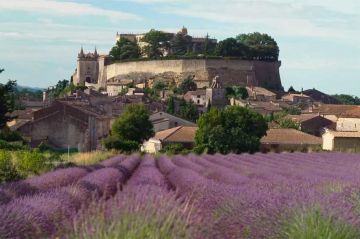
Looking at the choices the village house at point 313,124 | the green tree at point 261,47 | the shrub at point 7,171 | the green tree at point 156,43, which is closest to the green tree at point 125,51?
the green tree at point 156,43

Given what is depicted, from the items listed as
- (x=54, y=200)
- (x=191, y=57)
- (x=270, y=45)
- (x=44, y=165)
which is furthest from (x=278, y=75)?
(x=54, y=200)

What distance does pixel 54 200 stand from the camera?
25.9ft

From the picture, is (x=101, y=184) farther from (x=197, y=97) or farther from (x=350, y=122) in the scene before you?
(x=197, y=97)

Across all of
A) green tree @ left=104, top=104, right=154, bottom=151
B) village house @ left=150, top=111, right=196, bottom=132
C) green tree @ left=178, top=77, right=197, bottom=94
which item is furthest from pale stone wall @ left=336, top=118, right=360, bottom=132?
green tree @ left=178, top=77, right=197, bottom=94

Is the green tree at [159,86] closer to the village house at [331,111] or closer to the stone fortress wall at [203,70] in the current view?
the stone fortress wall at [203,70]

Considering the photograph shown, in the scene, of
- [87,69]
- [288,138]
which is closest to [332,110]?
[288,138]

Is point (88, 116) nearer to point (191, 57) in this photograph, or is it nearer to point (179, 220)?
point (179, 220)

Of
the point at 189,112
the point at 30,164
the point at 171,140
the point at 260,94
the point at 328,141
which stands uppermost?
the point at 260,94

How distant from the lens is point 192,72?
12225 centimetres

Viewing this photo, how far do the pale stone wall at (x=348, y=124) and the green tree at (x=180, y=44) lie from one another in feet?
208

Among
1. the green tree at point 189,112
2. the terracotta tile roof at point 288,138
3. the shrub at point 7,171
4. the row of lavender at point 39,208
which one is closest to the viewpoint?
the row of lavender at point 39,208

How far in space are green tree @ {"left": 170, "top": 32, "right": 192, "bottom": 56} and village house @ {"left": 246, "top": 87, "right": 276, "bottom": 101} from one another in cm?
2157

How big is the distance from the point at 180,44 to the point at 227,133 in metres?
91.2

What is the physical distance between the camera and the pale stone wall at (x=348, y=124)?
72.0 metres
